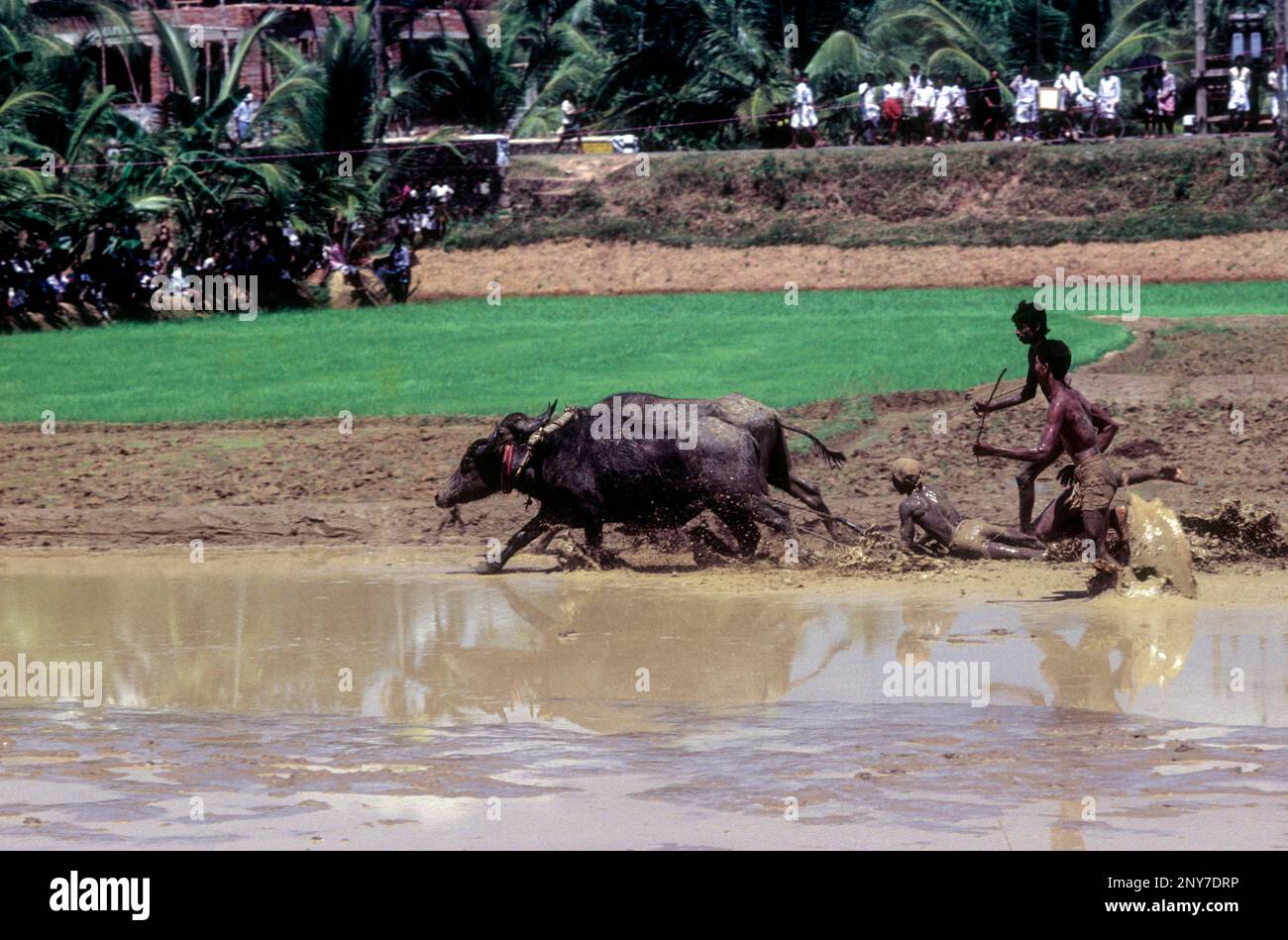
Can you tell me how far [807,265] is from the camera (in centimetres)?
3544

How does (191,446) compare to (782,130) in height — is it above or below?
below

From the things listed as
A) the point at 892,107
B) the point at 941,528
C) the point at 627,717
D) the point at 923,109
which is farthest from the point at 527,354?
the point at 923,109

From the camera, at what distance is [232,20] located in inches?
1905

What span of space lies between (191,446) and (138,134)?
1659cm

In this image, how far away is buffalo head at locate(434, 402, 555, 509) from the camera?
1276 centimetres

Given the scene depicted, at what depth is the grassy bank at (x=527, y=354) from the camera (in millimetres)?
19422

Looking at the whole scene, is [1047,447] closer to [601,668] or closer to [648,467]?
[648,467]

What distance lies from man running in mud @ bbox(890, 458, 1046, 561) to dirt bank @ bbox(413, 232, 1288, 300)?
21.3 m

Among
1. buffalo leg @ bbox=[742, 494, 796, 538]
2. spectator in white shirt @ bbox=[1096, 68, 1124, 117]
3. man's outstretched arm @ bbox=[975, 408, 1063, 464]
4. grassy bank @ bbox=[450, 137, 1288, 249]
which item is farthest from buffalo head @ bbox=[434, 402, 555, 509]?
spectator in white shirt @ bbox=[1096, 68, 1124, 117]

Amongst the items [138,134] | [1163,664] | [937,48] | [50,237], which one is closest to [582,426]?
[1163,664]

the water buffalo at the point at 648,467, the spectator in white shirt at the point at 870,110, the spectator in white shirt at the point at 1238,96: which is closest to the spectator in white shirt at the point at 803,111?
the spectator in white shirt at the point at 870,110

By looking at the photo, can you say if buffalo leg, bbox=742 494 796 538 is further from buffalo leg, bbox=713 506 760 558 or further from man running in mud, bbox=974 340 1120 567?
man running in mud, bbox=974 340 1120 567

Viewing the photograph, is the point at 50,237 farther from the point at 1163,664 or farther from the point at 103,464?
the point at 1163,664

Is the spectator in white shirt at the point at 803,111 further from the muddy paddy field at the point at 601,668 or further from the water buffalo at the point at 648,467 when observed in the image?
the water buffalo at the point at 648,467
